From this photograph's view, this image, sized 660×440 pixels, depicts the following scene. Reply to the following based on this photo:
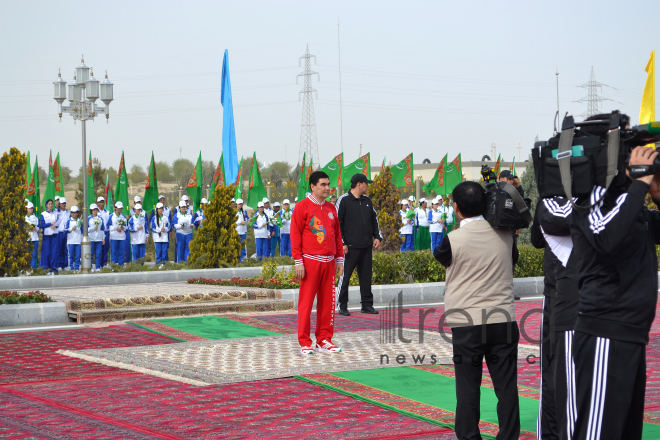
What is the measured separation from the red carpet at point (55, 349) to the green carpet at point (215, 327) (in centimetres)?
65

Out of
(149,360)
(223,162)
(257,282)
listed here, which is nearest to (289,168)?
(223,162)

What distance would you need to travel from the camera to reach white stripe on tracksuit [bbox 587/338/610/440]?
11.6ft

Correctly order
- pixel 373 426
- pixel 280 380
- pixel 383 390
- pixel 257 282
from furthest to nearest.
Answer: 1. pixel 257 282
2. pixel 280 380
3. pixel 383 390
4. pixel 373 426

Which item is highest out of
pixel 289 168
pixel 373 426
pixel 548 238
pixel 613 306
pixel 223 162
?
pixel 289 168

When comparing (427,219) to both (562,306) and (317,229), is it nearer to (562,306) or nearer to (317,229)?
(317,229)

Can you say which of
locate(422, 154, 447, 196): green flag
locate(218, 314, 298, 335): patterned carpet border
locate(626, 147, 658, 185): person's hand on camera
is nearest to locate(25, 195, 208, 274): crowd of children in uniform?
locate(218, 314, 298, 335): patterned carpet border

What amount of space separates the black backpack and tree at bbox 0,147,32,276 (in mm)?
15814

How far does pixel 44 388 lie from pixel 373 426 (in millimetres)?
3279

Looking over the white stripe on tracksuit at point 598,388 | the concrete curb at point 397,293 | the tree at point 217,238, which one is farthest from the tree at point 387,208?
the white stripe on tracksuit at point 598,388

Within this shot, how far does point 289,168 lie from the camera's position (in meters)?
103

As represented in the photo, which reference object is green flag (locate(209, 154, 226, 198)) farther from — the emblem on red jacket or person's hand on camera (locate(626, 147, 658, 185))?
person's hand on camera (locate(626, 147, 658, 185))

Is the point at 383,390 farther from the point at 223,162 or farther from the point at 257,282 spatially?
the point at 223,162

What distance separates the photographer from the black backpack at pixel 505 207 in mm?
4863

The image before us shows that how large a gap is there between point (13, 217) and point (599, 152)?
17.5m
